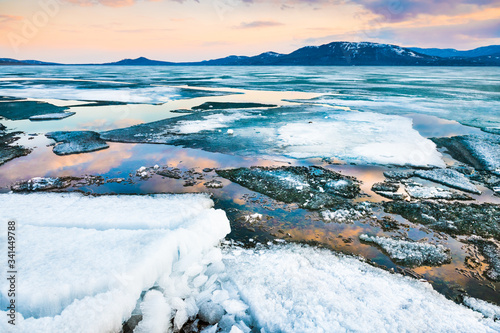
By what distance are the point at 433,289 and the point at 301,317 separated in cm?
184

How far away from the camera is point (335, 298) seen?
3209 mm

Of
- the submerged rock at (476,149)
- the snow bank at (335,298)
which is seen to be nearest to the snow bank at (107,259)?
the snow bank at (335,298)

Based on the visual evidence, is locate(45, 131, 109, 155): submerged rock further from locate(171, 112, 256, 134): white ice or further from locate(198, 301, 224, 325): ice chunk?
locate(198, 301, 224, 325): ice chunk

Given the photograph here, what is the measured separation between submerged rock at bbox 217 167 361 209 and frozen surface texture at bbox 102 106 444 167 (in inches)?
51.0

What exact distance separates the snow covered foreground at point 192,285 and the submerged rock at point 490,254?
953mm

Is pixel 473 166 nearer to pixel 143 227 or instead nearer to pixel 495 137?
pixel 495 137

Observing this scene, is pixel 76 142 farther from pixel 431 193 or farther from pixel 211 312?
pixel 431 193

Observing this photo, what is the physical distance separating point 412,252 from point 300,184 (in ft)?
8.49

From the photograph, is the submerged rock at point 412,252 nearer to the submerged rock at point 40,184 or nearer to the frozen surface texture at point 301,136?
the frozen surface texture at point 301,136

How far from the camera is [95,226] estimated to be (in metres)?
4.19

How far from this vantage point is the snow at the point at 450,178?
594 centimetres

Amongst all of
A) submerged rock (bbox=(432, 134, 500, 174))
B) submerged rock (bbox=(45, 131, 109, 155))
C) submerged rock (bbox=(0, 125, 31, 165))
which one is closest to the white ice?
submerged rock (bbox=(45, 131, 109, 155))

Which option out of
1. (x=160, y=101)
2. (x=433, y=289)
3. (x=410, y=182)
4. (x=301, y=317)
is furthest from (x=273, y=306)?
(x=160, y=101)

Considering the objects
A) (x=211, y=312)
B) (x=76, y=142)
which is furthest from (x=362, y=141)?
(x=76, y=142)
